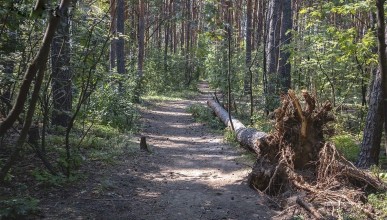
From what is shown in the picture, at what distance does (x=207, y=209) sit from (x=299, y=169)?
6.84ft

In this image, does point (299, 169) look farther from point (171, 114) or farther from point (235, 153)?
point (171, 114)

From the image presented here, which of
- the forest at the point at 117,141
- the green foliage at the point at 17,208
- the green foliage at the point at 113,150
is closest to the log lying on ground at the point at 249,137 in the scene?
the forest at the point at 117,141

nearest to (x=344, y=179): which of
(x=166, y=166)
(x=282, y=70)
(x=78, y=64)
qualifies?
(x=166, y=166)

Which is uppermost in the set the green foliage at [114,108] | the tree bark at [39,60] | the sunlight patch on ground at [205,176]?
the tree bark at [39,60]

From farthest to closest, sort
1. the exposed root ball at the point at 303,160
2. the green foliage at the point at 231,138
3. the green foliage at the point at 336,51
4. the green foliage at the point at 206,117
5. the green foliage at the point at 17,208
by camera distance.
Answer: the green foliage at the point at 206,117 < the green foliage at the point at 231,138 < the green foliage at the point at 336,51 < the exposed root ball at the point at 303,160 < the green foliage at the point at 17,208

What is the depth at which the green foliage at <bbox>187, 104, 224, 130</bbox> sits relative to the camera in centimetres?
1377

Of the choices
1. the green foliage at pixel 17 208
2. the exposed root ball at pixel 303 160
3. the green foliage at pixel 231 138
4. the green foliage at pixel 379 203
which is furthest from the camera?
the green foliage at pixel 231 138

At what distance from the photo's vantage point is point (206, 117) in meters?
15.2

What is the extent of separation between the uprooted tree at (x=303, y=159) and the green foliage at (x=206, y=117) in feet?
21.6

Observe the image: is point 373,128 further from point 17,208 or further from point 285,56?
Result: point 285,56

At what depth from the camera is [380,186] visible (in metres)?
5.90

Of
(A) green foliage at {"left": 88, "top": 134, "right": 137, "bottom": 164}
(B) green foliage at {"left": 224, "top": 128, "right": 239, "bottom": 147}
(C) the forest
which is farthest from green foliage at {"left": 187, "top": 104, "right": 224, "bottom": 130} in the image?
(A) green foliage at {"left": 88, "top": 134, "right": 137, "bottom": 164}

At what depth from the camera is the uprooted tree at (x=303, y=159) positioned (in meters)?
6.05

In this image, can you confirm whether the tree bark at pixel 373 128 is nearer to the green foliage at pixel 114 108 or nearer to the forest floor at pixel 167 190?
the forest floor at pixel 167 190
